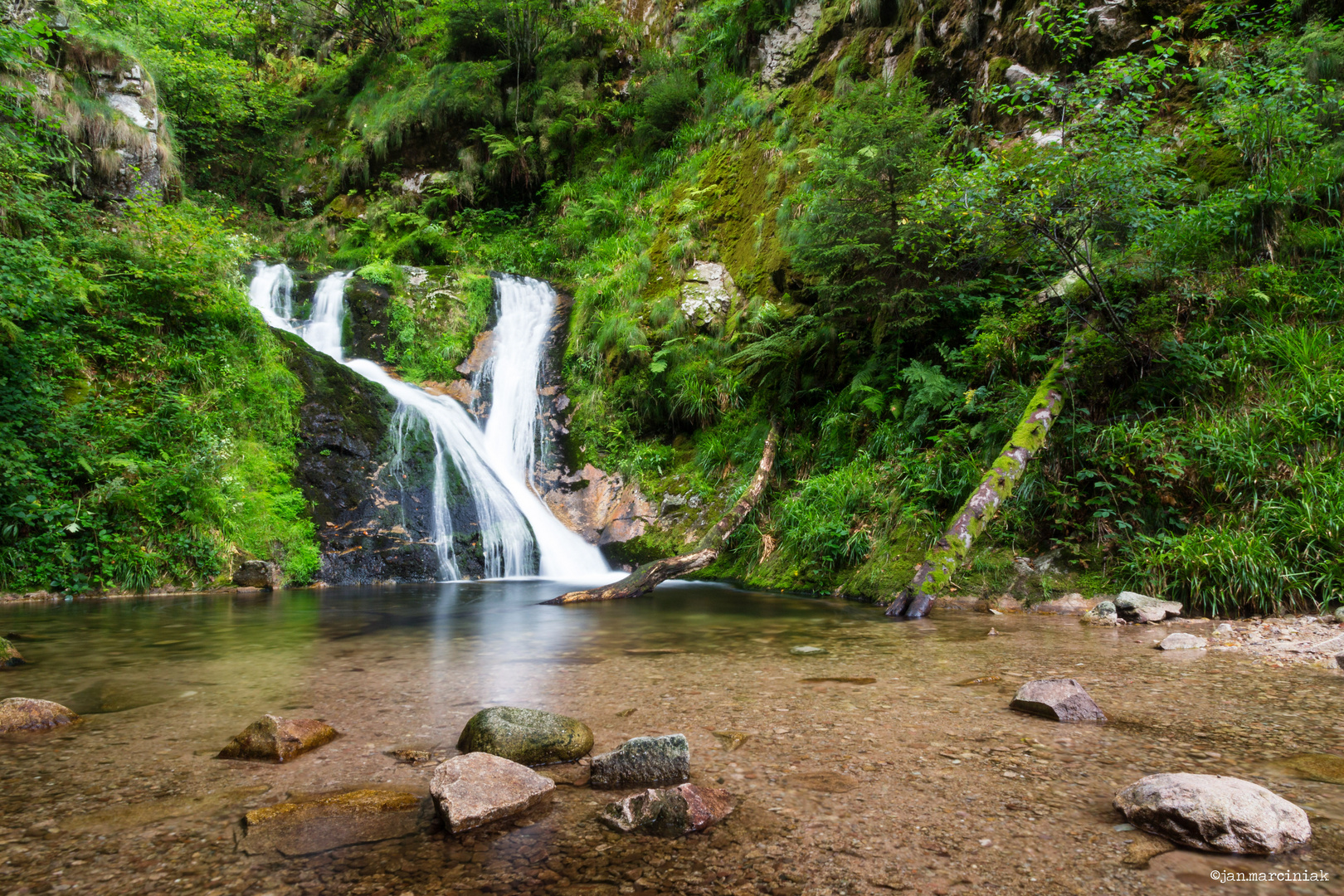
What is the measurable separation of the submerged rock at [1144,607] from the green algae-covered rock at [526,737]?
4.91 meters

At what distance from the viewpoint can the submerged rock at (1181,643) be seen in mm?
4234

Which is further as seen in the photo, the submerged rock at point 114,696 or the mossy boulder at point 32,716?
the submerged rock at point 114,696

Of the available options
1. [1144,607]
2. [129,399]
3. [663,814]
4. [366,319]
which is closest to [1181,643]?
[1144,607]

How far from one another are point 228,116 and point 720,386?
21.6m

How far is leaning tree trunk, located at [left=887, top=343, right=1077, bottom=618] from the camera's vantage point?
6082mm

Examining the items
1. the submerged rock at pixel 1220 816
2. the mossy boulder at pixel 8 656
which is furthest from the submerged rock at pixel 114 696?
the submerged rock at pixel 1220 816

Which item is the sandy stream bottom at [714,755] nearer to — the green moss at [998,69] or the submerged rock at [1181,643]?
the submerged rock at [1181,643]

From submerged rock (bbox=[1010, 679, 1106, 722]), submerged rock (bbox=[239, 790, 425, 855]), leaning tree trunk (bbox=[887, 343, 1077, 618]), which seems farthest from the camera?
leaning tree trunk (bbox=[887, 343, 1077, 618])

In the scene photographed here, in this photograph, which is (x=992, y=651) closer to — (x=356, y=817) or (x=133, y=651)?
(x=356, y=817)

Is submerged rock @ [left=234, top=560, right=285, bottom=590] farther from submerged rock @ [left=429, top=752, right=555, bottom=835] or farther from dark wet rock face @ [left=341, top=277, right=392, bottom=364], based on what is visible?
submerged rock @ [left=429, top=752, right=555, bottom=835]

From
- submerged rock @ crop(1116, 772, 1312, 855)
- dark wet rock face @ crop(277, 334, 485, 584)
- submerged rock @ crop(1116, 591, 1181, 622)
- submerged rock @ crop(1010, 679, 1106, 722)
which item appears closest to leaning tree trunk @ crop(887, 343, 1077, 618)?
submerged rock @ crop(1116, 591, 1181, 622)

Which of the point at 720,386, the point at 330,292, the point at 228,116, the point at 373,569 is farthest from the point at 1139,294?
the point at 228,116

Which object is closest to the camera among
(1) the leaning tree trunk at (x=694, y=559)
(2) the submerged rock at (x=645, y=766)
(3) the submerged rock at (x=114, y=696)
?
(2) the submerged rock at (x=645, y=766)

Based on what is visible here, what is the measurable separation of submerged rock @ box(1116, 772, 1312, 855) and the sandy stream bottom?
0.04m
